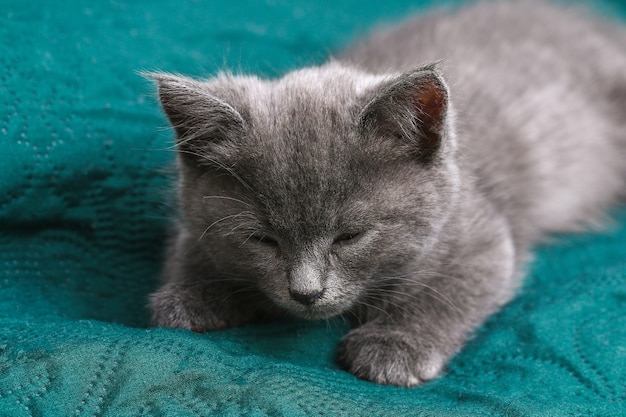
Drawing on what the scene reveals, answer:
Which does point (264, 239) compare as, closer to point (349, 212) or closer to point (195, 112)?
point (349, 212)

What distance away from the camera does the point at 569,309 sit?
157 cm

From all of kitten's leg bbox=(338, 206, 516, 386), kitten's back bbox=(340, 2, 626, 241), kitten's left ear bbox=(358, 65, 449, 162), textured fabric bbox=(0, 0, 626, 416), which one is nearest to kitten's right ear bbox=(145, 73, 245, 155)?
textured fabric bbox=(0, 0, 626, 416)

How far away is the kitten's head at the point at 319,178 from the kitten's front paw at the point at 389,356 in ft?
0.29

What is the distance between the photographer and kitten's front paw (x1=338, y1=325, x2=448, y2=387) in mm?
1361

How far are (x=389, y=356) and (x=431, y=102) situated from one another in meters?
0.50

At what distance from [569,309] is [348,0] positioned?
143 cm

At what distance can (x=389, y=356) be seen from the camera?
1.38 m

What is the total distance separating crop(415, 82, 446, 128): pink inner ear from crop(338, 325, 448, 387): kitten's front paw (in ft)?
1.42

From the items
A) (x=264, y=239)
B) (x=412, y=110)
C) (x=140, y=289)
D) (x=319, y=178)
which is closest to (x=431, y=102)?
(x=412, y=110)

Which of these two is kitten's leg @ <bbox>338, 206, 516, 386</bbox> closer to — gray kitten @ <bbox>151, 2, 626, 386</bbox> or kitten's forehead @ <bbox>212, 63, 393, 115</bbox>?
gray kitten @ <bbox>151, 2, 626, 386</bbox>

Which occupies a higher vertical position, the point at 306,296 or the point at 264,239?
the point at 264,239

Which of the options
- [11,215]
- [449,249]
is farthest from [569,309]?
[11,215]

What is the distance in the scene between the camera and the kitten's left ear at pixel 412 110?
1.28m

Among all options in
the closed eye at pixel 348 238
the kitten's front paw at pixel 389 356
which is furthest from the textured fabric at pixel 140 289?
the closed eye at pixel 348 238
